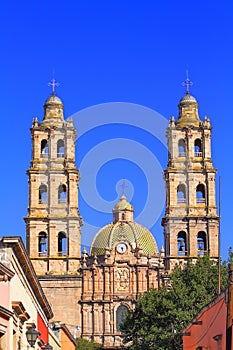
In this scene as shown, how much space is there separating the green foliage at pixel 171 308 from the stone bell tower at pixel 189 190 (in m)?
23.6

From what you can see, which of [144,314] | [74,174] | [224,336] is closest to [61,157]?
[74,174]

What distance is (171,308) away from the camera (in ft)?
190

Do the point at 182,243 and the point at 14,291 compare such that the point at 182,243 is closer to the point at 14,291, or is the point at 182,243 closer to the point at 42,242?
the point at 42,242

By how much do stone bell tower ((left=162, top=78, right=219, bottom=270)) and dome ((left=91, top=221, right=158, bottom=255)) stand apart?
463 inches

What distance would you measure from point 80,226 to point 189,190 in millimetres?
9773

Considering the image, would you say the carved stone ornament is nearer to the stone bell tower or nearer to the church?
the church

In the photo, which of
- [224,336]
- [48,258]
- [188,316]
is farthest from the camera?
[48,258]

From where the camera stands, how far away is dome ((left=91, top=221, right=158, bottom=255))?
328 feet

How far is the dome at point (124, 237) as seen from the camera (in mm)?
99938

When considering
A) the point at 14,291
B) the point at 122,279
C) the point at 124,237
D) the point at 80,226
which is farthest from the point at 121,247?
the point at 14,291

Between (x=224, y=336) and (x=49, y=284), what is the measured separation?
6189cm

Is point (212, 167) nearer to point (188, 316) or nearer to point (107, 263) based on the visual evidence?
point (107, 263)

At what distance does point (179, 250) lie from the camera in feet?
287

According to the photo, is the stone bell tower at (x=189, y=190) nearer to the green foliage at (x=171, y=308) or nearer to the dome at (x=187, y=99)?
the dome at (x=187, y=99)
